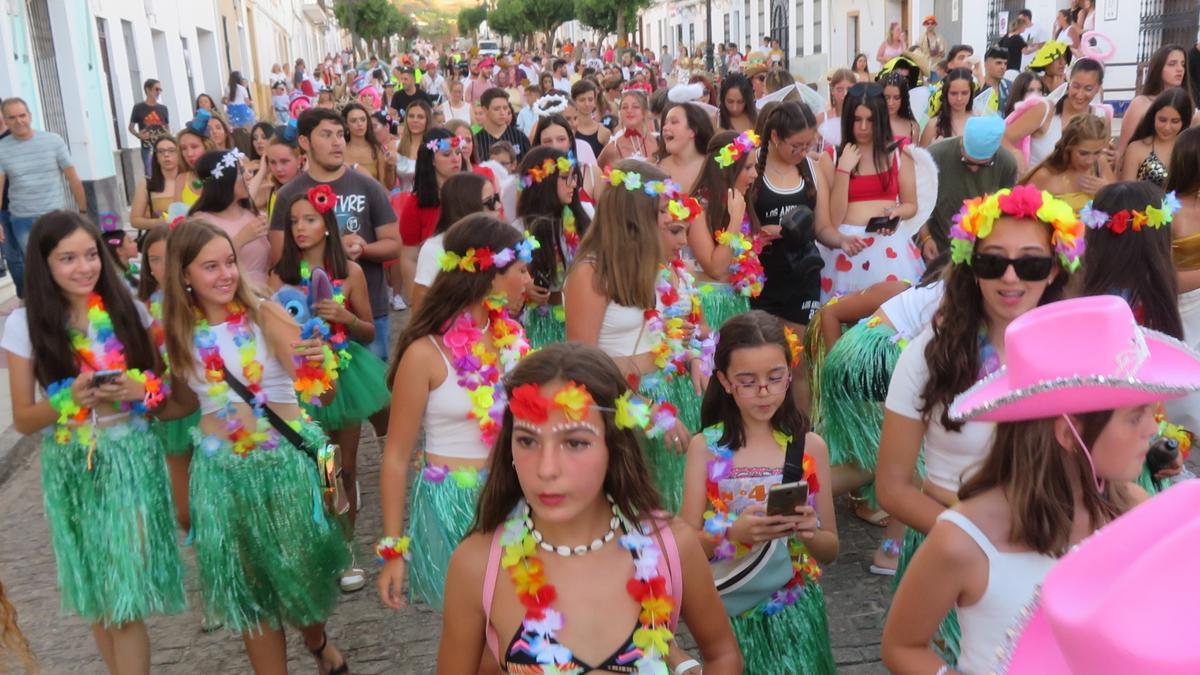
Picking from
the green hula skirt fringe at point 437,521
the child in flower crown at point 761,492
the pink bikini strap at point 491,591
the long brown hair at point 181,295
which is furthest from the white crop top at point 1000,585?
the long brown hair at point 181,295

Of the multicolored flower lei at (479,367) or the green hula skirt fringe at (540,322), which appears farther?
the green hula skirt fringe at (540,322)

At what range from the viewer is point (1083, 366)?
1945mm

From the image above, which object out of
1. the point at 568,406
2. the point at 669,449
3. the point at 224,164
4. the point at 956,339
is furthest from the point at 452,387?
the point at 224,164

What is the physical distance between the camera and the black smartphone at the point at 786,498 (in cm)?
291

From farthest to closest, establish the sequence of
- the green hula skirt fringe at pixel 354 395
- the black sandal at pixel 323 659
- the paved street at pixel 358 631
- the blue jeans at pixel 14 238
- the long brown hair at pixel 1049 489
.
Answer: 1. the blue jeans at pixel 14 238
2. the green hula skirt fringe at pixel 354 395
3. the paved street at pixel 358 631
4. the black sandal at pixel 323 659
5. the long brown hair at pixel 1049 489

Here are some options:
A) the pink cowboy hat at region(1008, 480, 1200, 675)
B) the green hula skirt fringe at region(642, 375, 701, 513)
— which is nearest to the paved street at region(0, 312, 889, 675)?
the green hula skirt fringe at region(642, 375, 701, 513)

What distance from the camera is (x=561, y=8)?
68000 mm

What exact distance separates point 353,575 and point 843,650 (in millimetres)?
2238

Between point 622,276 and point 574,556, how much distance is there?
2.00 metres

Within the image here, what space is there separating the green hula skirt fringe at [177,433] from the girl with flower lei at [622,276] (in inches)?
59.7

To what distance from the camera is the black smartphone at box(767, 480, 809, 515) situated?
2.91 m

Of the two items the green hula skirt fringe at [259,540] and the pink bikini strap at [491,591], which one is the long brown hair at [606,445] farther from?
the green hula skirt fringe at [259,540]

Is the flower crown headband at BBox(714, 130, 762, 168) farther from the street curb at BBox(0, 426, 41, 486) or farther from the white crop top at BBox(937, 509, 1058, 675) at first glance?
the street curb at BBox(0, 426, 41, 486)

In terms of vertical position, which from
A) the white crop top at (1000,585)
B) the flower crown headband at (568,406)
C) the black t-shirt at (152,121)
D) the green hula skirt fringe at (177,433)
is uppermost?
the black t-shirt at (152,121)
